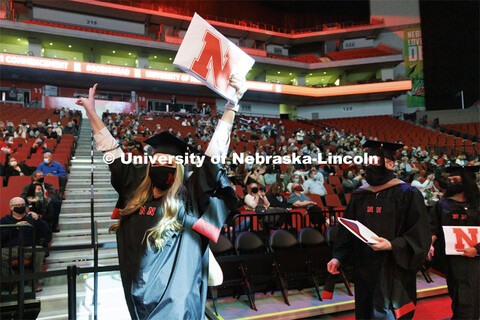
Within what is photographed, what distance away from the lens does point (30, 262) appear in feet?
13.6

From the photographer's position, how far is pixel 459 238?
11.0 ft

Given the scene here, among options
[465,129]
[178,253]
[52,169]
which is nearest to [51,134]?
[52,169]

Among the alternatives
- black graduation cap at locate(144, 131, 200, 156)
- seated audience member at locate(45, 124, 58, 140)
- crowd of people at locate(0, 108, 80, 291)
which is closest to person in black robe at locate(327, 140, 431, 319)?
black graduation cap at locate(144, 131, 200, 156)

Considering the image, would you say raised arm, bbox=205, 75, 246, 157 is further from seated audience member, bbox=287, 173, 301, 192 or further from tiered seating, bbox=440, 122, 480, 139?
tiered seating, bbox=440, 122, 480, 139

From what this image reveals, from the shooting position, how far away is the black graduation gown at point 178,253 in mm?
1581

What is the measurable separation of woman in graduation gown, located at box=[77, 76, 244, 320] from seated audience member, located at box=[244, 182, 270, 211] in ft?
13.3

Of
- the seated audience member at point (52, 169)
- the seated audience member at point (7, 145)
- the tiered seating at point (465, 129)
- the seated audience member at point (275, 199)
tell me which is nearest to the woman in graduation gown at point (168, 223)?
the seated audience member at point (275, 199)

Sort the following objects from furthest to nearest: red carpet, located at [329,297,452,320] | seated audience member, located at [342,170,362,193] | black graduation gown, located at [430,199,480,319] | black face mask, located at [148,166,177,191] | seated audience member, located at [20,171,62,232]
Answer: seated audience member, located at [342,170,362,193]
seated audience member, located at [20,171,62,232]
red carpet, located at [329,297,452,320]
black graduation gown, located at [430,199,480,319]
black face mask, located at [148,166,177,191]

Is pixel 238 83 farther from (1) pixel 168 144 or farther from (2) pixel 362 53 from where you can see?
(2) pixel 362 53

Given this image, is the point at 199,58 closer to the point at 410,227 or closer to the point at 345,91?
the point at 410,227

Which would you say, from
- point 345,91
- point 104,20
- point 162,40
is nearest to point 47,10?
point 104,20

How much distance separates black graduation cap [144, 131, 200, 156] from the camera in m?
1.82

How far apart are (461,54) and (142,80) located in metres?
18.9

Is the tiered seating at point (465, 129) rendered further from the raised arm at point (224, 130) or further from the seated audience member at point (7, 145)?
the seated audience member at point (7, 145)
